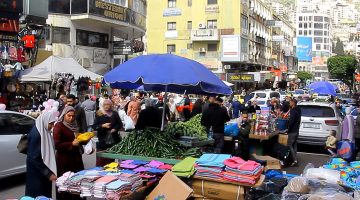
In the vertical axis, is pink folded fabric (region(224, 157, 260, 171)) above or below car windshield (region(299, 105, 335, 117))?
below

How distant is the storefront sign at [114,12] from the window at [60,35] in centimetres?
235

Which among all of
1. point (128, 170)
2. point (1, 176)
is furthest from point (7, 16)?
point (128, 170)

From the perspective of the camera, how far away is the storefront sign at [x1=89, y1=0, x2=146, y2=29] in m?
29.8

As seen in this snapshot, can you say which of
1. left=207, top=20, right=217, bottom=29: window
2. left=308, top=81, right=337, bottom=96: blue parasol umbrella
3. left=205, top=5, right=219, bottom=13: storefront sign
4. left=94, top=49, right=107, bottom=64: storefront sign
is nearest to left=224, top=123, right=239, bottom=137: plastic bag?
left=308, top=81, right=337, bottom=96: blue parasol umbrella

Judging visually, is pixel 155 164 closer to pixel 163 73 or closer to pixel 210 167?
pixel 210 167

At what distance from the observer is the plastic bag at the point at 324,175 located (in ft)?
17.6

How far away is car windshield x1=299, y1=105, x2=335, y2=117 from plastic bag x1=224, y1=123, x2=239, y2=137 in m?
4.00

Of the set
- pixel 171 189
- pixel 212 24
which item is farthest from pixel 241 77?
pixel 171 189

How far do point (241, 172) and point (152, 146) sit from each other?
1.86 m

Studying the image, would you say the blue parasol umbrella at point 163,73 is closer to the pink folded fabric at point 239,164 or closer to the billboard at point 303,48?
the pink folded fabric at point 239,164

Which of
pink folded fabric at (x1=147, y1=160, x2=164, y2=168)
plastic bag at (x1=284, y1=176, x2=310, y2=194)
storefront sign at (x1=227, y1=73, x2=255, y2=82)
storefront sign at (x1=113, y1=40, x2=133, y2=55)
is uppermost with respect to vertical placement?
storefront sign at (x1=113, y1=40, x2=133, y2=55)

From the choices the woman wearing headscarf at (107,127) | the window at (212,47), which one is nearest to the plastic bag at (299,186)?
the woman wearing headscarf at (107,127)

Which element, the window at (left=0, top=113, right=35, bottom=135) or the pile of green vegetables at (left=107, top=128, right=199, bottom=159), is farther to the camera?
the window at (left=0, top=113, right=35, bottom=135)

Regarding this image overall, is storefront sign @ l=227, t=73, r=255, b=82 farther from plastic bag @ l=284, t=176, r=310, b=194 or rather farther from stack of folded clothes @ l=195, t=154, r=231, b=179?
plastic bag @ l=284, t=176, r=310, b=194
